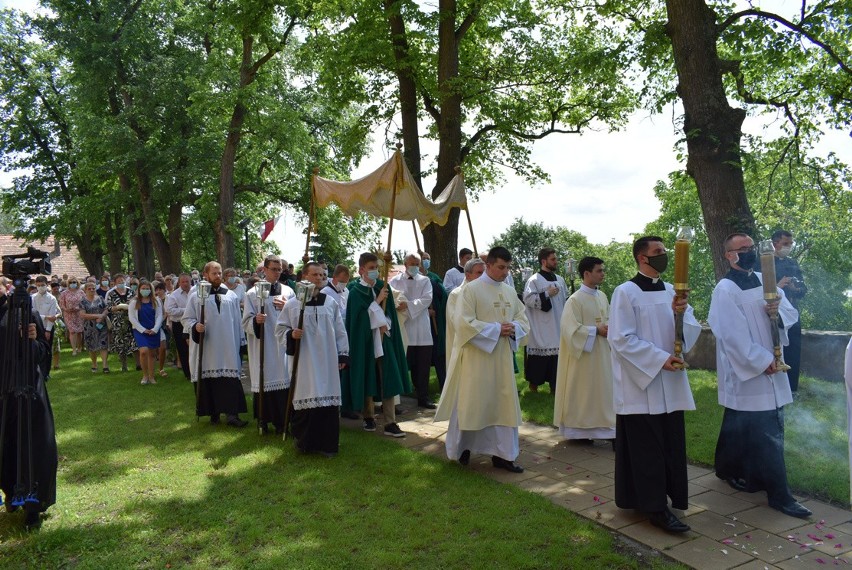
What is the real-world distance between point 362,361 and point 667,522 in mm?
4438

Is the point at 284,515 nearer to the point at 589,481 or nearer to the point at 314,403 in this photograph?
the point at 314,403

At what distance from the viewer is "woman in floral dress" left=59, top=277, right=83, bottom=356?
17625mm

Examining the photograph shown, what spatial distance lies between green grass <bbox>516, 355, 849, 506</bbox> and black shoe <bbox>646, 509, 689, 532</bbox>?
153 cm

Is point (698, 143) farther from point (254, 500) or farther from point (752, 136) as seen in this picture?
point (254, 500)

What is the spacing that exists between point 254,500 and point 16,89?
3274 cm

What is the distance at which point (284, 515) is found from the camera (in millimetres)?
5840

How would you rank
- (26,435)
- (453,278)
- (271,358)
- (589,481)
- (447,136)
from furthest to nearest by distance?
(447,136)
(453,278)
(271,358)
(589,481)
(26,435)

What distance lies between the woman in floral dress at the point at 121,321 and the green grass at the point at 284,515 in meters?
6.31

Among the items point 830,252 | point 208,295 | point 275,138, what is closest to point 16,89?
point 275,138

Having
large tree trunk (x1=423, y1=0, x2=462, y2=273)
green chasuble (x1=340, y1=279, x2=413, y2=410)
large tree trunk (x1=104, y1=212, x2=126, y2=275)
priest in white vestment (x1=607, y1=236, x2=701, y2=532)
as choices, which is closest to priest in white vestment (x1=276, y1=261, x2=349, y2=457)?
green chasuble (x1=340, y1=279, x2=413, y2=410)

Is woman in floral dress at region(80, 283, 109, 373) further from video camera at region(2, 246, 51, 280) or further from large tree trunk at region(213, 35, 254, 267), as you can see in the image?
video camera at region(2, 246, 51, 280)

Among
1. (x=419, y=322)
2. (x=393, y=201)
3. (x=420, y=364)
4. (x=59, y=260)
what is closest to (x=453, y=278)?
(x=419, y=322)

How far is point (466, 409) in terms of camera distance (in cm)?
682

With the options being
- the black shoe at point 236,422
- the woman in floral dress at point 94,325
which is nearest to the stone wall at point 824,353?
A: the black shoe at point 236,422
